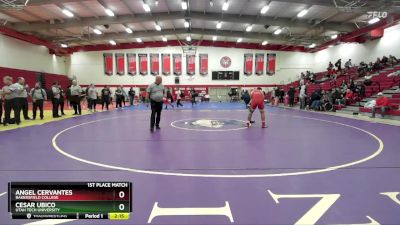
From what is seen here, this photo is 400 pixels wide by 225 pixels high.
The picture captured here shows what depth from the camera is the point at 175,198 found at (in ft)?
10.3

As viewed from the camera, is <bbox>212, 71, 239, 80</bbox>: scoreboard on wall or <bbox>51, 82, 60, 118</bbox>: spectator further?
<bbox>212, 71, 239, 80</bbox>: scoreboard on wall

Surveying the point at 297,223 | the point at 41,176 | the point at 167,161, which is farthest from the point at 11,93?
the point at 297,223

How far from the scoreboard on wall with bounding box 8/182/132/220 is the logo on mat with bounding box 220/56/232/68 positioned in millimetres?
34360

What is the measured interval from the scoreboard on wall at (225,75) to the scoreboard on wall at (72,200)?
33.9m

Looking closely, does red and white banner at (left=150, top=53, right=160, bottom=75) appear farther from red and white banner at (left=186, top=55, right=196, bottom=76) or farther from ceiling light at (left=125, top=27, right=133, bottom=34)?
ceiling light at (left=125, top=27, right=133, bottom=34)

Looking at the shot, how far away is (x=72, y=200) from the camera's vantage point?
70.2 inches

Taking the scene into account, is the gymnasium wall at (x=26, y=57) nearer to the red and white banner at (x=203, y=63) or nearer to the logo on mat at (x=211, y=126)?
the red and white banner at (x=203, y=63)

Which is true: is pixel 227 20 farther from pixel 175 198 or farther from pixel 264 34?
pixel 175 198

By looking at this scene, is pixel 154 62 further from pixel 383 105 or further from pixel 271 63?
pixel 383 105


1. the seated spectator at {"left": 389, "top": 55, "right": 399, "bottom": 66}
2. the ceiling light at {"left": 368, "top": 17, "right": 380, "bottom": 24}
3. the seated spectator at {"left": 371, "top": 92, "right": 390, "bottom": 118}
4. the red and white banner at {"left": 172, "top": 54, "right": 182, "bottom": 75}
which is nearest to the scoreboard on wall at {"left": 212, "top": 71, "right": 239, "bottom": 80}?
the red and white banner at {"left": 172, "top": 54, "right": 182, "bottom": 75}

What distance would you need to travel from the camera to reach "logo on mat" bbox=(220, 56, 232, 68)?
35156mm

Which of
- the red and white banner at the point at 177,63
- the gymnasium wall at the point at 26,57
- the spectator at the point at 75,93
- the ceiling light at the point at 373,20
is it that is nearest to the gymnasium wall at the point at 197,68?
the red and white banner at the point at 177,63

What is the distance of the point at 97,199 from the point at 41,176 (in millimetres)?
2722

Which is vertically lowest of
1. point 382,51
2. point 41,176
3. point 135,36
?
point 41,176
